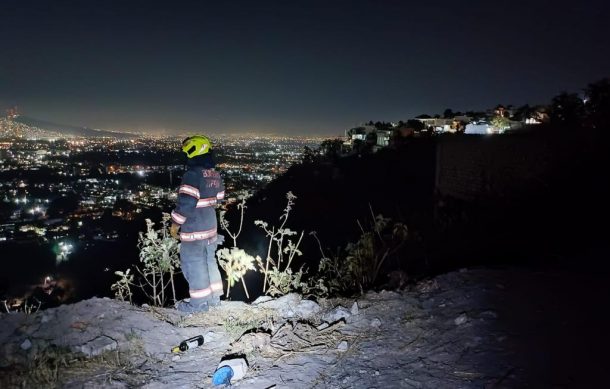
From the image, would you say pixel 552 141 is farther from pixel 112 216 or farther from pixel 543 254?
pixel 112 216

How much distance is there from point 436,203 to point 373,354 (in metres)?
15.2

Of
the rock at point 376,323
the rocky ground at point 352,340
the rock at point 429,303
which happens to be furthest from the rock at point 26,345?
the rock at point 429,303

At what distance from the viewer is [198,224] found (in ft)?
13.8

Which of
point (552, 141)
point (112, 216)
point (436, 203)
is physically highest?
point (552, 141)

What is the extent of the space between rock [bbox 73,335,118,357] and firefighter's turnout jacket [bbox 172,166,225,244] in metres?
1.26

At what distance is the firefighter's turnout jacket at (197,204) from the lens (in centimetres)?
402

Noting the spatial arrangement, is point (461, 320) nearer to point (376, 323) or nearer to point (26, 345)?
point (376, 323)

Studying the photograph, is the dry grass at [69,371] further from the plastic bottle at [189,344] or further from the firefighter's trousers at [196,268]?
the firefighter's trousers at [196,268]

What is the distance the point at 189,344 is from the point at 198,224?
4.44 feet

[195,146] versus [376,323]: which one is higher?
[195,146]

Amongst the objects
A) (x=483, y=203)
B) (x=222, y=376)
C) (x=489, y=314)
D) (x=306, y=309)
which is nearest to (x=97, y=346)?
(x=222, y=376)

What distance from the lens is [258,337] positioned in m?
3.18

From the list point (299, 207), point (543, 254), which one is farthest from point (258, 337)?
point (299, 207)

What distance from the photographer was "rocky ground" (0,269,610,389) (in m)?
2.52
